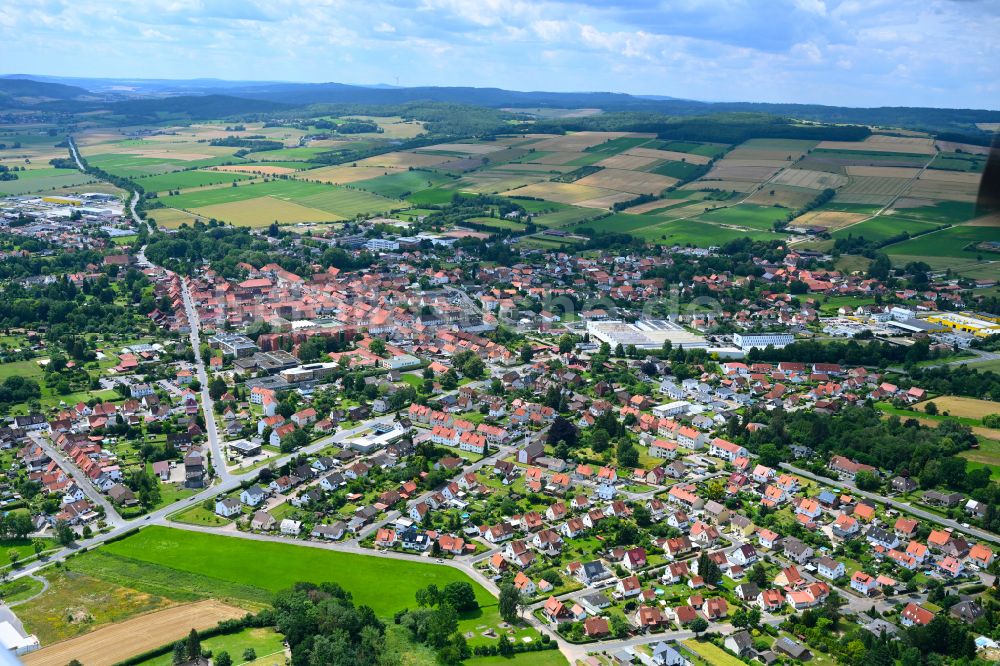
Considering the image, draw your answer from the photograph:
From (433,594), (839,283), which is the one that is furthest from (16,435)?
(839,283)

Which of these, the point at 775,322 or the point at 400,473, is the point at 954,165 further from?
the point at 400,473

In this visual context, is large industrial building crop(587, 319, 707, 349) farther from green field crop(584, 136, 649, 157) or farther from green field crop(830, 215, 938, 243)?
green field crop(584, 136, 649, 157)

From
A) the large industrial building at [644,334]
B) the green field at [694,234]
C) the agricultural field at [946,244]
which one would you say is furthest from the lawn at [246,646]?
the agricultural field at [946,244]

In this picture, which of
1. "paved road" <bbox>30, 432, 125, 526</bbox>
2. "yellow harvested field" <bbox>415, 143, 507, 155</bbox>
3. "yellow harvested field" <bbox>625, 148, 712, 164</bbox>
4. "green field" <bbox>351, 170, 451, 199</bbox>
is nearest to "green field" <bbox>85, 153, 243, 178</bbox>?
"green field" <bbox>351, 170, 451, 199</bbox>

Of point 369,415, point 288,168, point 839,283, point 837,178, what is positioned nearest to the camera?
point 369,415

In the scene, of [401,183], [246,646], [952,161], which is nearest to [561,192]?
[401,183]

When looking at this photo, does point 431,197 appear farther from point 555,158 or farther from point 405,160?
point 555,158
